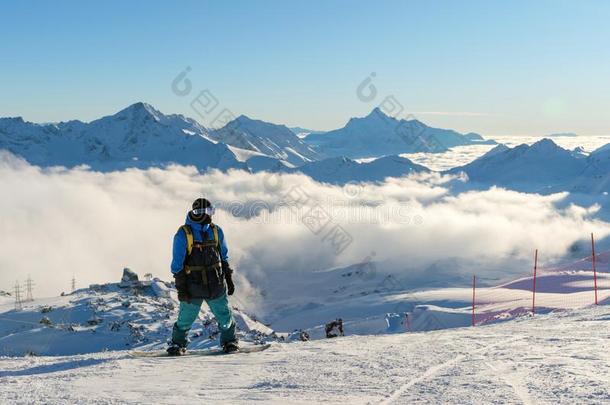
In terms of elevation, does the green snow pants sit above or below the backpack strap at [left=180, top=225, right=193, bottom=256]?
below

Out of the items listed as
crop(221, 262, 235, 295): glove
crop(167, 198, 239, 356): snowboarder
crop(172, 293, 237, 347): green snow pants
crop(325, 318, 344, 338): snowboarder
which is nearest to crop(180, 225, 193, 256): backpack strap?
crop(167, 198, 239, 356): snowboarder

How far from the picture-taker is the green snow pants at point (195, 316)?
28.7 ft

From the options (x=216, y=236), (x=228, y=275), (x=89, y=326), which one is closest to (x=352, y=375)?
(x=228, y=275)

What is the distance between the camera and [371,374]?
22.4ft

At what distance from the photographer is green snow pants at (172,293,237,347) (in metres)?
8.73

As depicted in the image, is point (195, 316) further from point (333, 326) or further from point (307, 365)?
point (333, 326)

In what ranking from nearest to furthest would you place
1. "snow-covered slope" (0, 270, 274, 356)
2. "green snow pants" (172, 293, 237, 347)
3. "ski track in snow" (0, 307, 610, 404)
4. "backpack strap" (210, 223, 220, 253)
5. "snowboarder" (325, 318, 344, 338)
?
"ski track in snow" (0, 307, 610, 404) < "backpack strap" (210, 223, 220, 253) < "green snow pants" (172, 293, 237, 347) < "snow-covered slope" (0, 270, 274, 356) < "snowboarder" (325, 318, 344, 338)

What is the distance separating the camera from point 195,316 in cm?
881

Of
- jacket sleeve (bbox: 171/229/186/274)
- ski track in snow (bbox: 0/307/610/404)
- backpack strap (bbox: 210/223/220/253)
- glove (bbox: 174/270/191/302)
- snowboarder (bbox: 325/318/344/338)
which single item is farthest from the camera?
snowboarder (bbox: 325/318/344/338)

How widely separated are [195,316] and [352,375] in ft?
10.1

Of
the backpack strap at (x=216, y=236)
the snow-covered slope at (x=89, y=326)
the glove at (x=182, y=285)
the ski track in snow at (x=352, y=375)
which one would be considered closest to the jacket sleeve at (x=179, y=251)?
the glove at (x=182, y=285)

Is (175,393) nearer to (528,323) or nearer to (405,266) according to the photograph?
(528,323)

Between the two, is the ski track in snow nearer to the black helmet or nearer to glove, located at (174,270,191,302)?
glove, located at (174,270,191,302)

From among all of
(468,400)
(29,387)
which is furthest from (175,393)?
(468,400)
